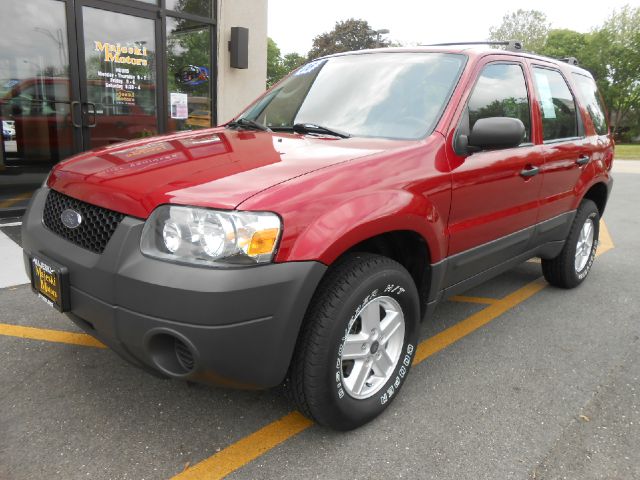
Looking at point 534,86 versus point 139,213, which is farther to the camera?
point 534,86

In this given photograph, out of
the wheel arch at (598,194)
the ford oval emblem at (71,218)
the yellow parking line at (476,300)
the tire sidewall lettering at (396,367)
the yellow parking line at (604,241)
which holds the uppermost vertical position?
the ford oval emblem at (71,218)

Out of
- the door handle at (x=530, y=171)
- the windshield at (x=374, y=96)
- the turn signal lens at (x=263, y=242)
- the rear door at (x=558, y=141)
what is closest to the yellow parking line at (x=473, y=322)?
the rear door at (x=558, y=141)

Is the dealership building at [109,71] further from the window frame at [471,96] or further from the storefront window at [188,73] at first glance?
the window frame at [471,96]

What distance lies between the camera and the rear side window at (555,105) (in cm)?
360

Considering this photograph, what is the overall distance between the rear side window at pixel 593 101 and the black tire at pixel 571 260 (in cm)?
68

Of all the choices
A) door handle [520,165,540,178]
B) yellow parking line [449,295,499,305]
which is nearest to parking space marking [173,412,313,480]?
door handle [520,165,540,178]

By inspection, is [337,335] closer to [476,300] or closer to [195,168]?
[195,168]

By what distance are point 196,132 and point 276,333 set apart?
1646mm

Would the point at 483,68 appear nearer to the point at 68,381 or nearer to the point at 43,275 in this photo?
the point at 43,275

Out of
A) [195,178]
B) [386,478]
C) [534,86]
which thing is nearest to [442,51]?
[534,86]

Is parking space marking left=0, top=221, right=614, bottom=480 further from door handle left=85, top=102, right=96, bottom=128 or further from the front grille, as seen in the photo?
door handle left=85, top=102, right=96, bottom=128

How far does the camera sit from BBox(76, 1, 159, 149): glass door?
6898 millimetres

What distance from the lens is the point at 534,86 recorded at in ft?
11.6

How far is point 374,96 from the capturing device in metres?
2.96
